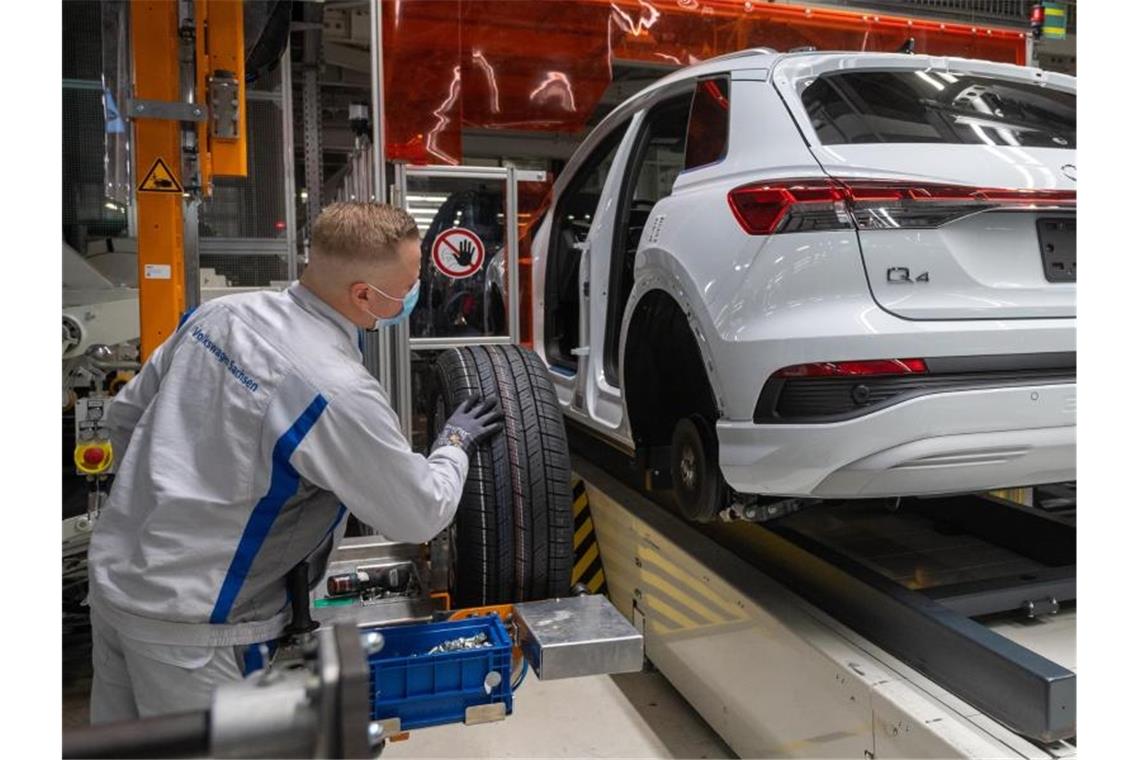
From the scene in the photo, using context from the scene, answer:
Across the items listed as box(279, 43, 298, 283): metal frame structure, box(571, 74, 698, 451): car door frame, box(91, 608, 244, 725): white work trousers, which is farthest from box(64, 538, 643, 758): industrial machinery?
box(279, 43, 298, 283): metal frame structure

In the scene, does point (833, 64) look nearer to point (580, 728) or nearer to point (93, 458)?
point (580, 728)

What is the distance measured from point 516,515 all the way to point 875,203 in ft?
4.35

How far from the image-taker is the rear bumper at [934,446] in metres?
1.90

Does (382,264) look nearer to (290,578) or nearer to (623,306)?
(290,578)

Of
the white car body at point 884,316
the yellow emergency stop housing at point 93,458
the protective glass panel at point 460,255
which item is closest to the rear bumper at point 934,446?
the white car body at point 884,316

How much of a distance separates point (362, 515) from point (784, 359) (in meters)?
1.03

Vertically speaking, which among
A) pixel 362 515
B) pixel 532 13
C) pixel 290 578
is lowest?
pixel 290 578

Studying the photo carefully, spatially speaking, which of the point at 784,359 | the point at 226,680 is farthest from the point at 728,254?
the point at 226,680

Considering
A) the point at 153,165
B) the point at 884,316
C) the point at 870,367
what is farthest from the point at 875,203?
the point at 153,165

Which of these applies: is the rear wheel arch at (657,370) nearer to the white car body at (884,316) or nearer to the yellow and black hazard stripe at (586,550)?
the white car body at (884,316)

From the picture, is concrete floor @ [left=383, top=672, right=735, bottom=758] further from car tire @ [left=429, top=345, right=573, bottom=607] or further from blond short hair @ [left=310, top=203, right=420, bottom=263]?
blond short hair @ [left=310, top=203, right=420, bottom=263]

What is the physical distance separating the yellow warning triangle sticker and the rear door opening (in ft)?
6.32

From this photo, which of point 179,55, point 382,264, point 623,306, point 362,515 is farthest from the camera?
point 623,306

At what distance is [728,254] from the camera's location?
2121 mm
